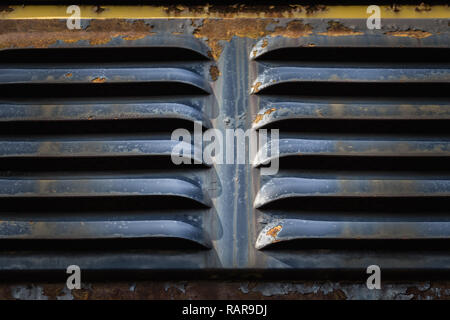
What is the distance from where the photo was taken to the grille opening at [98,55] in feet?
4.13

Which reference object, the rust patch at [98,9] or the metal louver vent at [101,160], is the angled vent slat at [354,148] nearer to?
the metal louver vent at [101,160]

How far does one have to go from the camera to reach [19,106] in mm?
1207

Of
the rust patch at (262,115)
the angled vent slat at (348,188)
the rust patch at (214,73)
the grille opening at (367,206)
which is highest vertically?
the rust patch at (214,73)

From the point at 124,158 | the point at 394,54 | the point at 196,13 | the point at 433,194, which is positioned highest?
the point at 196,13

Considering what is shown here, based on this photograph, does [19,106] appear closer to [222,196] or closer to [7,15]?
[7,15]

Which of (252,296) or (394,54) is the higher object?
(394,54)

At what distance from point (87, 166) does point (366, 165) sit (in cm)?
80

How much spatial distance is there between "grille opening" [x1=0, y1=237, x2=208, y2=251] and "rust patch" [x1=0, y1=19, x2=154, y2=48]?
589 mm

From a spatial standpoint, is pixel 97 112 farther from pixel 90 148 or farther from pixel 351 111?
pixel 351 111

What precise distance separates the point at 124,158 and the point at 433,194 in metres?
0.87

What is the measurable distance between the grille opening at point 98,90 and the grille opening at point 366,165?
35cm

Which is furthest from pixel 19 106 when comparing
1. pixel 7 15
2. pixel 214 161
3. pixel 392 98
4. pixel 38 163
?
pixel 392 98

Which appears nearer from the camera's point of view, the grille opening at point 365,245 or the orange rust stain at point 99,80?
the grille opening at point 365,245

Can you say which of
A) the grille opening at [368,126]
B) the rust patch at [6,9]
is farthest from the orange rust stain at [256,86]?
the rust patch at [6,9]
